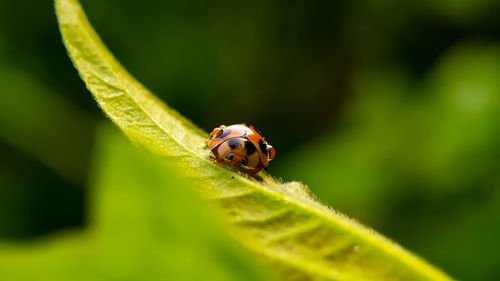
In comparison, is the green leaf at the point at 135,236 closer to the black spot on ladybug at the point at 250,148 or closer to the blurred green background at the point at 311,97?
the black spot on ladybug at the point at 250,148

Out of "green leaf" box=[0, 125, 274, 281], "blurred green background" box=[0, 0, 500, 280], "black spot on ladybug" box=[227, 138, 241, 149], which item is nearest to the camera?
"green leaf" box=[0, 125, 274, 281]

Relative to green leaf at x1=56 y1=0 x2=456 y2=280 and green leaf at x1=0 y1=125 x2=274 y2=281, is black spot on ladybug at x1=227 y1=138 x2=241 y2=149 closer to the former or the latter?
green leaf at x1=56 y1=0 x2=456 y2=280

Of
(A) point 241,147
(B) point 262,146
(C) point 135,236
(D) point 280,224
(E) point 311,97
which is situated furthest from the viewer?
(E) point 311,97

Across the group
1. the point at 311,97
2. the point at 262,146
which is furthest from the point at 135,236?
the point at 311,97

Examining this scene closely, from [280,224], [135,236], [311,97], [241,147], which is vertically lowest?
[135,236]

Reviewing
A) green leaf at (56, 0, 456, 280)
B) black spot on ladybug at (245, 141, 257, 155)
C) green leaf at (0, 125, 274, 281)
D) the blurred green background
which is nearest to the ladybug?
black spot on ladybug at (245, 141, 257, 155)

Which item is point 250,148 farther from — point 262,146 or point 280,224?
point 280,224
